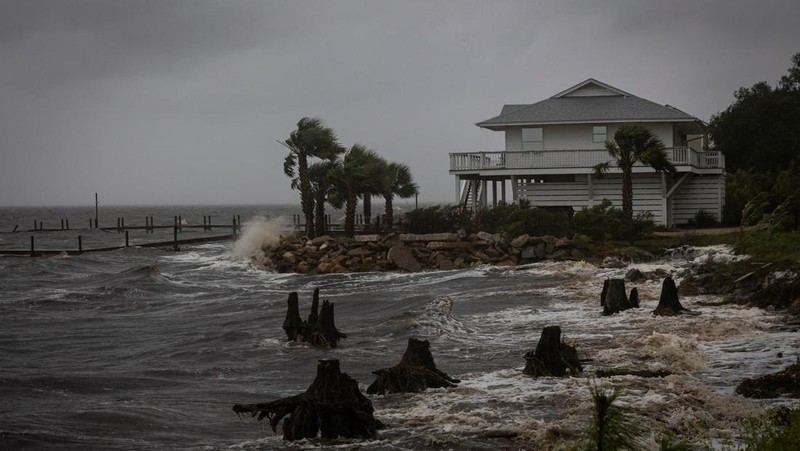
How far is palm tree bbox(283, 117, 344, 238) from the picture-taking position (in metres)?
49.4

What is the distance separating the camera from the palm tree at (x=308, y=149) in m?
49.4

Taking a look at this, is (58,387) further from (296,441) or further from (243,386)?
(296,441)

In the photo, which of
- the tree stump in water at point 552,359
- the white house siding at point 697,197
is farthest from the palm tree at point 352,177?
the tree stump in water at point 552,359

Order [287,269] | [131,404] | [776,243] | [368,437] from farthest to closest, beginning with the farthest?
[287,269]
[776,243]
[131,404]
[368,437]

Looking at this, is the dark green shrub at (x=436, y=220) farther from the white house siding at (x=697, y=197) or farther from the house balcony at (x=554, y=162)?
the white house siding at (x=697, y=197)

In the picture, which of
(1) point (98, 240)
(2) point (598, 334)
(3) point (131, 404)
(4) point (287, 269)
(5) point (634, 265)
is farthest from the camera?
(1) point (98, 240)

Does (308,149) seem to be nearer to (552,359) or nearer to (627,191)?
(627,191)

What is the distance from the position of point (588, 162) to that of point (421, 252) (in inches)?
345

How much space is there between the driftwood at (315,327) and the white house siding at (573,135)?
27.4 metres

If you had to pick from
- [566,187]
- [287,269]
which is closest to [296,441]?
[287,269]

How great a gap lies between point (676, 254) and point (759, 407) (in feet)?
74.9

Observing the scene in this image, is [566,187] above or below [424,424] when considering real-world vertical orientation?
above

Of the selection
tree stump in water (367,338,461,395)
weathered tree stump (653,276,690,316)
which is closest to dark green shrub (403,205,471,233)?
weathered tree stump (653,276,690,316)

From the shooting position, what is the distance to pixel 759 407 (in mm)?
12750
